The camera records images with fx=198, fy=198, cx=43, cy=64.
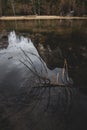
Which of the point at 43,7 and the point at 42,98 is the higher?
the point at 42,98

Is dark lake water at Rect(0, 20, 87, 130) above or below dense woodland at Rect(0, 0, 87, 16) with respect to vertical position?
above

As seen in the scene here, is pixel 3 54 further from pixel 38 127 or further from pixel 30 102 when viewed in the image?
pixel 38 127

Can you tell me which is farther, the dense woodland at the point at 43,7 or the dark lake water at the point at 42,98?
the dense woodland at the point at 43,7

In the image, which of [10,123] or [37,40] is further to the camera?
[37,40]

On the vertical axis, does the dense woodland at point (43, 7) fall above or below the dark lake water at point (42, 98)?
below

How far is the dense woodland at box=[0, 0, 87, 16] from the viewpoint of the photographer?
5078 cm

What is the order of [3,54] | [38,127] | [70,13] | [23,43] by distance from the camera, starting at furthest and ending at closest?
[70,13] < [23,43] < [3,54] < [38,127]

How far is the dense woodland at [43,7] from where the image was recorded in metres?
50.8

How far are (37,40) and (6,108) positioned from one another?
14.9 meters

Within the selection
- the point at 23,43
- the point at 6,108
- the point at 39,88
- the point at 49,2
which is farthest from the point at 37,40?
the point at 49,2

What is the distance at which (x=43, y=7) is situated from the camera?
53.6m

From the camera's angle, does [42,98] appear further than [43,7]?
No

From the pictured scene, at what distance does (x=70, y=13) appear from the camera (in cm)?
5009

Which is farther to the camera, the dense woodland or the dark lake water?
the dense woodland
